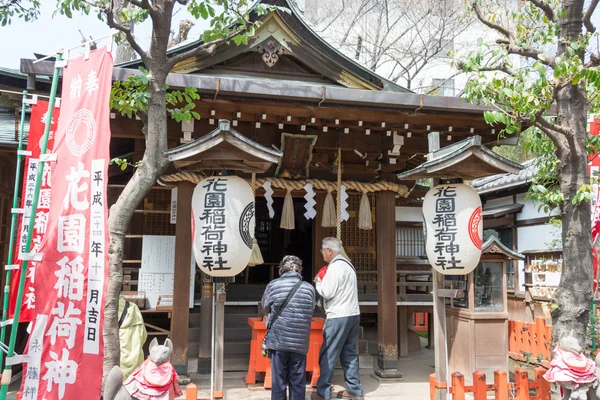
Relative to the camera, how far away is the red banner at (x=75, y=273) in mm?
4277

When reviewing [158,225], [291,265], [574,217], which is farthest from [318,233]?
[574,217]

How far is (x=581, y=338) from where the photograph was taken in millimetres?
5113

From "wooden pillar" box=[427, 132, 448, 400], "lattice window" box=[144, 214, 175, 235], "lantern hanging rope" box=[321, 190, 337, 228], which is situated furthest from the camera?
"lattice window" box=[144, 214, 175, 235]

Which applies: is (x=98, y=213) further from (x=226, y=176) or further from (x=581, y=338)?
(x=581, y=338)

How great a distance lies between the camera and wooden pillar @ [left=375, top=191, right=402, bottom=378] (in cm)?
752

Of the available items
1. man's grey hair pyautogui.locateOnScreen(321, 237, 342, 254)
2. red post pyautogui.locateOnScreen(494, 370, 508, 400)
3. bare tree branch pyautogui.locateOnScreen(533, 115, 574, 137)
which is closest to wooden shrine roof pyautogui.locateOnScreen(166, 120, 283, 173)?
man's grey hair pyautogui.locateOnScreen(321, 237, 342, 254)

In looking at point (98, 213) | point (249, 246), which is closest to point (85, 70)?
point (98, 213)

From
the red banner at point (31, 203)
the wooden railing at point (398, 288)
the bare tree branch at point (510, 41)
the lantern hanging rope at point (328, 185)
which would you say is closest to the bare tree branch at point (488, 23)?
the bare tree branch at point (510, 41)

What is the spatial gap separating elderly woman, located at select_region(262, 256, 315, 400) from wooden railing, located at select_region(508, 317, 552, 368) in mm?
5331

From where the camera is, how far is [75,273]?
4.35m

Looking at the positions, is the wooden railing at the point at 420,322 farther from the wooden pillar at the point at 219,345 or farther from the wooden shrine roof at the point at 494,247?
the wooden pillar at the point at 219,345

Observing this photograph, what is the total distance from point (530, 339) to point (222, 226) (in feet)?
24.1

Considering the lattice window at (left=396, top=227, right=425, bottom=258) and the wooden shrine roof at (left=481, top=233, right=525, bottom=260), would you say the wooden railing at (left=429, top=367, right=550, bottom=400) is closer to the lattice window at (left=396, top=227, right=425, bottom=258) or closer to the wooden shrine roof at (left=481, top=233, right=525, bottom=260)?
the wooden shrine roof at (left=481, top=233, right=525, bottom=260)

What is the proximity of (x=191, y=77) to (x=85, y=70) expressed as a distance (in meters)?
1.79
